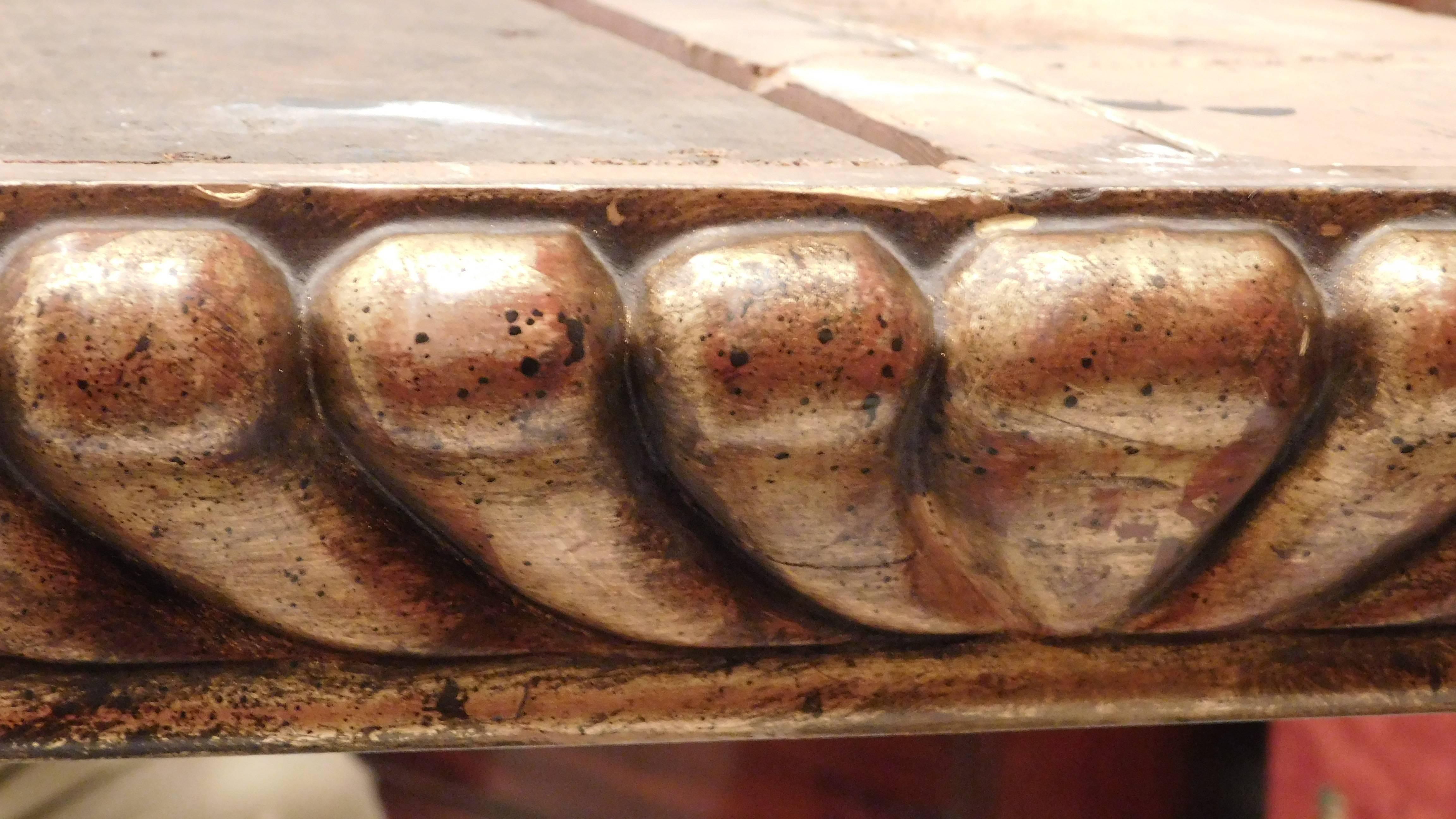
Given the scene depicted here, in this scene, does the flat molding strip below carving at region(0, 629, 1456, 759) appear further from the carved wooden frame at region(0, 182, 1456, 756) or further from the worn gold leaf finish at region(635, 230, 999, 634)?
the worn gold leaf finish at region(635, 230, 999, 634)

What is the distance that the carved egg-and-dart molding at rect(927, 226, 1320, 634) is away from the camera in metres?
0.39

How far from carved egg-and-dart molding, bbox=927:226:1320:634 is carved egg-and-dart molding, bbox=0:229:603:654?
199 millimetres

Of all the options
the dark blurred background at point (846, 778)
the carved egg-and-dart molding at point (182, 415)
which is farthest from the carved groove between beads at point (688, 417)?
the dark blurred background at point (846, 778)

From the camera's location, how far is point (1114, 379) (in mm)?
387

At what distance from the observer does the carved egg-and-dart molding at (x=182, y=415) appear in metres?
0.37

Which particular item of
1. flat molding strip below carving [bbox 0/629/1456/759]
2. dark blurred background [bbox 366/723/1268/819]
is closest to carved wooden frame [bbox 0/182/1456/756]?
flat molding strip below carving [bbox 0/629/1456/759]

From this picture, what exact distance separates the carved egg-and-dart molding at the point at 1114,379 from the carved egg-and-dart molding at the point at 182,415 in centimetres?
20

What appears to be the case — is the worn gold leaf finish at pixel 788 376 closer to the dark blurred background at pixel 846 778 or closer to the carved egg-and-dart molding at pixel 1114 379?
the carved egg-and-dart molding at pixel 1114 379

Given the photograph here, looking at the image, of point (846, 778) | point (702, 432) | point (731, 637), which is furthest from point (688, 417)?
point (846, 778)

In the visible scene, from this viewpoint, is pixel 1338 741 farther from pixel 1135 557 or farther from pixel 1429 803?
pixel 1135 557

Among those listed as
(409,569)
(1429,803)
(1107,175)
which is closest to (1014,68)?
(1107,175)

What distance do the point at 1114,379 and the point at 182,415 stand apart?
0.90ft

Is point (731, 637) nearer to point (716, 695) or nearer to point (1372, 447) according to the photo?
point (716, 695)

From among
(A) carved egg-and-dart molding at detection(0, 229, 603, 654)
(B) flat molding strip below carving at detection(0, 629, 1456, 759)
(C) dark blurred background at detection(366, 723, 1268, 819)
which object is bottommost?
(C) dark blurred background at detection(366, 723, 1268, 819)
